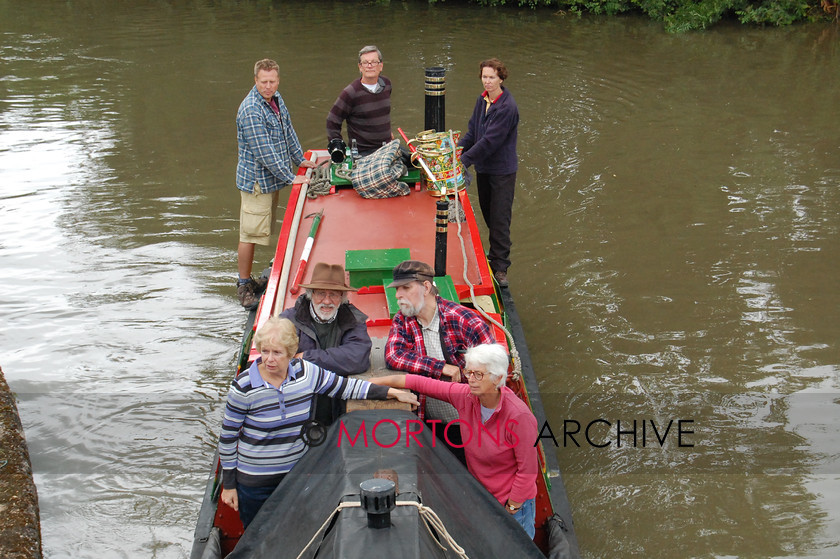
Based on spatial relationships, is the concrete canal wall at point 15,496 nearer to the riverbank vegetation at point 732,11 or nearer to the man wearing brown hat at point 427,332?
the man wearing brown hat at point 427,332

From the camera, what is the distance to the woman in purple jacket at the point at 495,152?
6008mm

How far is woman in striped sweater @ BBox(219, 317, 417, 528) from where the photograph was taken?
11.5 feet

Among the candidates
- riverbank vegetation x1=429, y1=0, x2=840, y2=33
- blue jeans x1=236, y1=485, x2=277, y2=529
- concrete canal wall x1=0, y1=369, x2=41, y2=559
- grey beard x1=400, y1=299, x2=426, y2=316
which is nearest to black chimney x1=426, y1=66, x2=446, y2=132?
grey beard x1=400, y1=299, x2=426, y2=316

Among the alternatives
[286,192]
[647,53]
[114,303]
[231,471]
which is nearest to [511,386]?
[231,471]

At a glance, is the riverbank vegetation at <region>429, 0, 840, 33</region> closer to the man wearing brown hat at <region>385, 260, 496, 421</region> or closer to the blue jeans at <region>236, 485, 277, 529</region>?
the man wearing brown hat at <region>385, 260, 496, 421</region>

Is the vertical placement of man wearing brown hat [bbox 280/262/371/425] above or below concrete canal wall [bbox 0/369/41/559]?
above

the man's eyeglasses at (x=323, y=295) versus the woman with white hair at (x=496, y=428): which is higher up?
the man's eyeglasses at (x=323, y=295)

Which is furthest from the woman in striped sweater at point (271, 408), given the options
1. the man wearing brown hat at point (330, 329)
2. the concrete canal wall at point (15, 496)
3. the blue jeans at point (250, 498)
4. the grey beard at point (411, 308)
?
the concrete canal wall at point (15, 496)

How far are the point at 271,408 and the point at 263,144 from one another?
3.03 meters

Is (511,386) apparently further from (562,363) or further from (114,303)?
(114,303)

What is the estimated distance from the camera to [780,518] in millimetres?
5000

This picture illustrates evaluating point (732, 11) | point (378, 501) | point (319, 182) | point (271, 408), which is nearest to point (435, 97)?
point (319, 182)

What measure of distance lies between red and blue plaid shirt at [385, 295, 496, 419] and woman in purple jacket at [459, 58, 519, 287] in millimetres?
2117

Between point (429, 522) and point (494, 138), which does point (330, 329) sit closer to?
point (429, 522)
